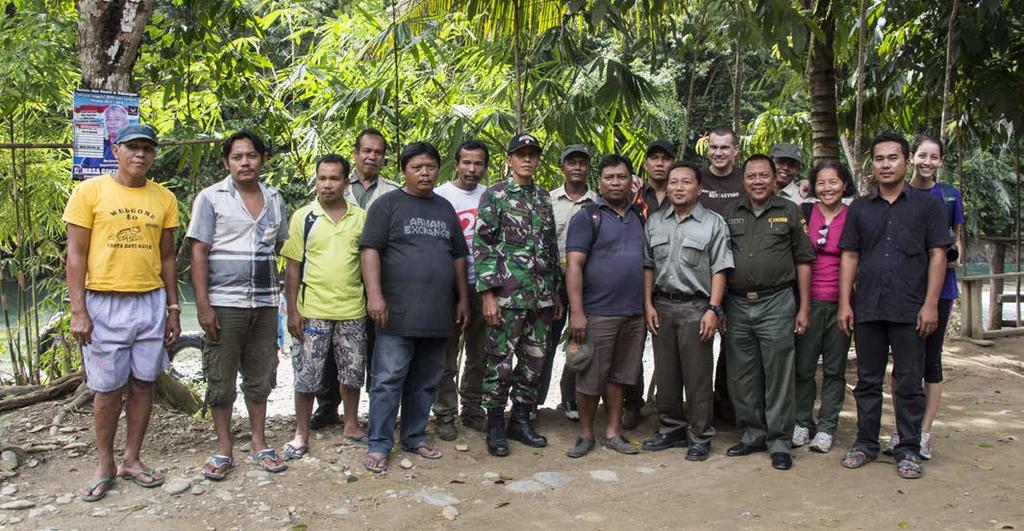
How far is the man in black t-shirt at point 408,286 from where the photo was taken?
409cm

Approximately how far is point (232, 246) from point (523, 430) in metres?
1.85

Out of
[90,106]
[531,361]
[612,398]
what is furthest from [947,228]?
[90,106]

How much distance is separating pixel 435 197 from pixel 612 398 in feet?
4.75

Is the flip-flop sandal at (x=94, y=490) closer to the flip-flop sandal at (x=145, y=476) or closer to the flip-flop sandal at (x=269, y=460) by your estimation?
the flip-flop sandal at (x=145, y=476)

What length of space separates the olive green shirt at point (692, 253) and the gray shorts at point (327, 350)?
1549mm

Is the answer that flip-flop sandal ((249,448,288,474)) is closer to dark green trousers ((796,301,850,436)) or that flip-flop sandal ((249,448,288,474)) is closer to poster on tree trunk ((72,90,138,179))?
poster on tree trunk ((72,90,138,179))

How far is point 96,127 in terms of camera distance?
4035mm

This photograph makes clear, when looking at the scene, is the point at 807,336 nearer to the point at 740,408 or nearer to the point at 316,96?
the point at 740,408

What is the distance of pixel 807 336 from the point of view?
4.43 meters

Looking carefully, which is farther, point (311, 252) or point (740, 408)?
point (740, 408)

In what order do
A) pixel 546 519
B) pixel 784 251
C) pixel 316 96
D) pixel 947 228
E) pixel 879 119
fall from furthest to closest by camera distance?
pixel 879 119
pixel 316 96
pixel 784 251
pixel 947 228
pixel 546 519

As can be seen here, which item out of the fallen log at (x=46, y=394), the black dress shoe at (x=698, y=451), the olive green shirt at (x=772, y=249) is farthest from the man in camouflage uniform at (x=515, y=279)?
the fallen log at (x=46, y=394)

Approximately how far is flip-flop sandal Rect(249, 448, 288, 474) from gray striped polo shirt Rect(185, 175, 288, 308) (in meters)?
0.72

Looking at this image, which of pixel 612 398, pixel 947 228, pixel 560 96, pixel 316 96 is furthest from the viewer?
pixel 316 96
